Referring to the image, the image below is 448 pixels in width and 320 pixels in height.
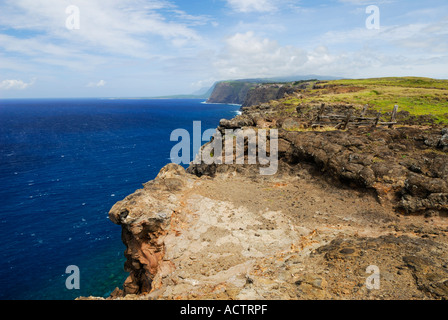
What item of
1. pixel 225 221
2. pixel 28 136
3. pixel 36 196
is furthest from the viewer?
pixel 28 136

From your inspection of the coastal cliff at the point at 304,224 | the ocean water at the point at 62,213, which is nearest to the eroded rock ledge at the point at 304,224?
the coastal cliff at the point at 304,224

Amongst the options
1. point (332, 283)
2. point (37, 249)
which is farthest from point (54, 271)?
point (332, 283)

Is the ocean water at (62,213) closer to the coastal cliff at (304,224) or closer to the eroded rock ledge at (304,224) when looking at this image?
the coastal cliff at (304,224)

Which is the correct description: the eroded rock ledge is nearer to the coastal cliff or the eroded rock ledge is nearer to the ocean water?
the coastal cliff

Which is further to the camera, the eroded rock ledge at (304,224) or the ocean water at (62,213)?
the ocean water at (62,213)

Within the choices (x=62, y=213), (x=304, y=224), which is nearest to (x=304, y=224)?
(x=304, y=224)

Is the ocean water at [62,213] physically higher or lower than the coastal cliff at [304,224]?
lower
